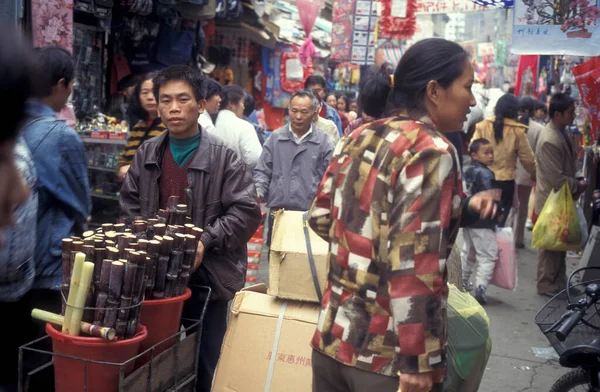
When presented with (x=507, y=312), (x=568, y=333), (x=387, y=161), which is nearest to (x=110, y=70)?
(x=507, y=312)

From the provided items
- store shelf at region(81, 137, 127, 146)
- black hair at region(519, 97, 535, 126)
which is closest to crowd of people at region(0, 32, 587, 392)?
store shelf at region(81, 137, 127, 146)

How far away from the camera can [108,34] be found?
9.35m

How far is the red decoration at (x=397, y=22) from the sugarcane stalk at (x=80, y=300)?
14191 millimetres

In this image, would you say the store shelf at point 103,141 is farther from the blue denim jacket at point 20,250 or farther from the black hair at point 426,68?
the black hair at point 426,68

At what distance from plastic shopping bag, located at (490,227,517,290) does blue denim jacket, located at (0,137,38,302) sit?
19.3 ft

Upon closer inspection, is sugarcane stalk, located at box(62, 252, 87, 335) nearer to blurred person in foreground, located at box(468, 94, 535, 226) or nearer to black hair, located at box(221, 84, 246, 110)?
black hair, located at box(221, 84, 246, 110)

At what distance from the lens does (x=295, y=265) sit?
3.71 metres

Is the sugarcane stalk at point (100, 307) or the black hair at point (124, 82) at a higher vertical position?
the black hair at point (124, 82)

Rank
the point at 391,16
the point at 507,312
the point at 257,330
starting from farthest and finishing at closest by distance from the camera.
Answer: the point at 391,16, the point at 507,312, the point at 257,330

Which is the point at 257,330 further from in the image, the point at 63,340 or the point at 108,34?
the point at 108,34

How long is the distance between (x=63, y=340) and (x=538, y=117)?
13.1 meters

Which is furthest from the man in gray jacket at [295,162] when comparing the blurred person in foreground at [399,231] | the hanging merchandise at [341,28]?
the hanging merchandise at [341,28]

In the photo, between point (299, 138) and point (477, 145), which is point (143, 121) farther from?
point (477, 145)

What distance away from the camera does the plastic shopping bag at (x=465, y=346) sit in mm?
2949
